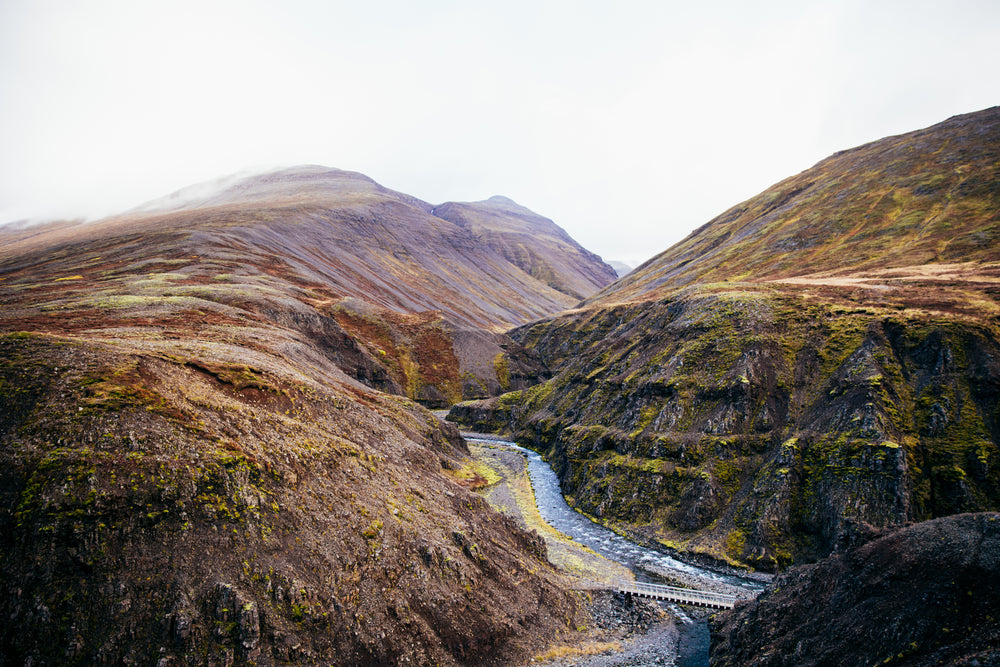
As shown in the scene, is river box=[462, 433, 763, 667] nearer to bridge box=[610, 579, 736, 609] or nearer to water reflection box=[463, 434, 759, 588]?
water reflection box=[463, 434, 759, 588]

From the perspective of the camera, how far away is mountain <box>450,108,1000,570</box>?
130 feet

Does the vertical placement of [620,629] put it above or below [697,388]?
below

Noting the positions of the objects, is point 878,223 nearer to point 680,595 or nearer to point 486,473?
point 486,473

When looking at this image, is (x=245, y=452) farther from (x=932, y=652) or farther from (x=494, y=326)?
(x=494, y=326)

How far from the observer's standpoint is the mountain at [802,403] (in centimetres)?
3953

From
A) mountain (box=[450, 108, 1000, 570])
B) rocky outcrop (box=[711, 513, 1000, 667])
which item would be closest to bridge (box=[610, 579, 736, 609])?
rocky outcrop (box=[711, 513, 1000, 667])

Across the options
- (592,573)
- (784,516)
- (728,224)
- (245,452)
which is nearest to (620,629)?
(592,573)

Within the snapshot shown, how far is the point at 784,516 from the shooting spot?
41.3 metres

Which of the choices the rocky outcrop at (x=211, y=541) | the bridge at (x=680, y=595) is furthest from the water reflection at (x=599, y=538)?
the rocky outcrop at (x=211, y=541)

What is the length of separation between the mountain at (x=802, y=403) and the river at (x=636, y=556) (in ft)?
6.28

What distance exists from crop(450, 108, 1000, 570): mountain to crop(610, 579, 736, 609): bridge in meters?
6.45

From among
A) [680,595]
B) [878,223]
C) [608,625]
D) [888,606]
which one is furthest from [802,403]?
[878,223]

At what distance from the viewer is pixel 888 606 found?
68.9ft

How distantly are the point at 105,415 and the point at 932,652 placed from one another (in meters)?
36.5
